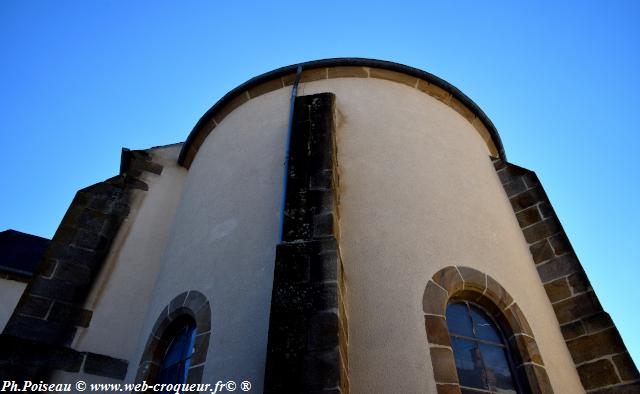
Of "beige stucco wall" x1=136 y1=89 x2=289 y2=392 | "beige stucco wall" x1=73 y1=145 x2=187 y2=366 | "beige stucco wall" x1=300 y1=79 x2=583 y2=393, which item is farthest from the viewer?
"beige stucco wall" x1=73 y1=145 x2=187 y2=366

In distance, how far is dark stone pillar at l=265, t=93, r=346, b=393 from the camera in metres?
2.97

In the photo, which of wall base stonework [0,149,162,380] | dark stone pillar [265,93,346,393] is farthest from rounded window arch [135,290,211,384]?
dark stone pillar [265,93,346,393]

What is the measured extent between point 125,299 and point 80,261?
2.56ft

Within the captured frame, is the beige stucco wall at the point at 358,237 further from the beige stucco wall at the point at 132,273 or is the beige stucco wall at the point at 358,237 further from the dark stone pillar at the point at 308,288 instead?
the dark stone pillar at the point at 308,288

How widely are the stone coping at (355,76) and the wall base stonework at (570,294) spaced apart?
3.09 ft

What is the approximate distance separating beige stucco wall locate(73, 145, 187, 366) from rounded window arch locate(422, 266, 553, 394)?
11.0 feet

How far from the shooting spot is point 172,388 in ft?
15.4

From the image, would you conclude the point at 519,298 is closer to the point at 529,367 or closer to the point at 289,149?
the point at 529,367

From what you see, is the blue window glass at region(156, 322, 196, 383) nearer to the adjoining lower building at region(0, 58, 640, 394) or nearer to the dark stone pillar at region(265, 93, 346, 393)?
the adjoining lower building at region(0, 58, 640, 394)

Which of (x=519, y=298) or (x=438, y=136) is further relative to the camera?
(x=438, y=136)

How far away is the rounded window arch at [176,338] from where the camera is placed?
470cm

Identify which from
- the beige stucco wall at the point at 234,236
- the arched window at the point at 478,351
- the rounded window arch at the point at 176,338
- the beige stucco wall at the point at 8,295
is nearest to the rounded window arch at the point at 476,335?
the arched window at the point at 478,351

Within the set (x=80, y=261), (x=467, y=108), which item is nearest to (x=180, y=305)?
(x=80, y=261)

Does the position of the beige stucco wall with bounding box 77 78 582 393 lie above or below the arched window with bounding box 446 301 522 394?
above
